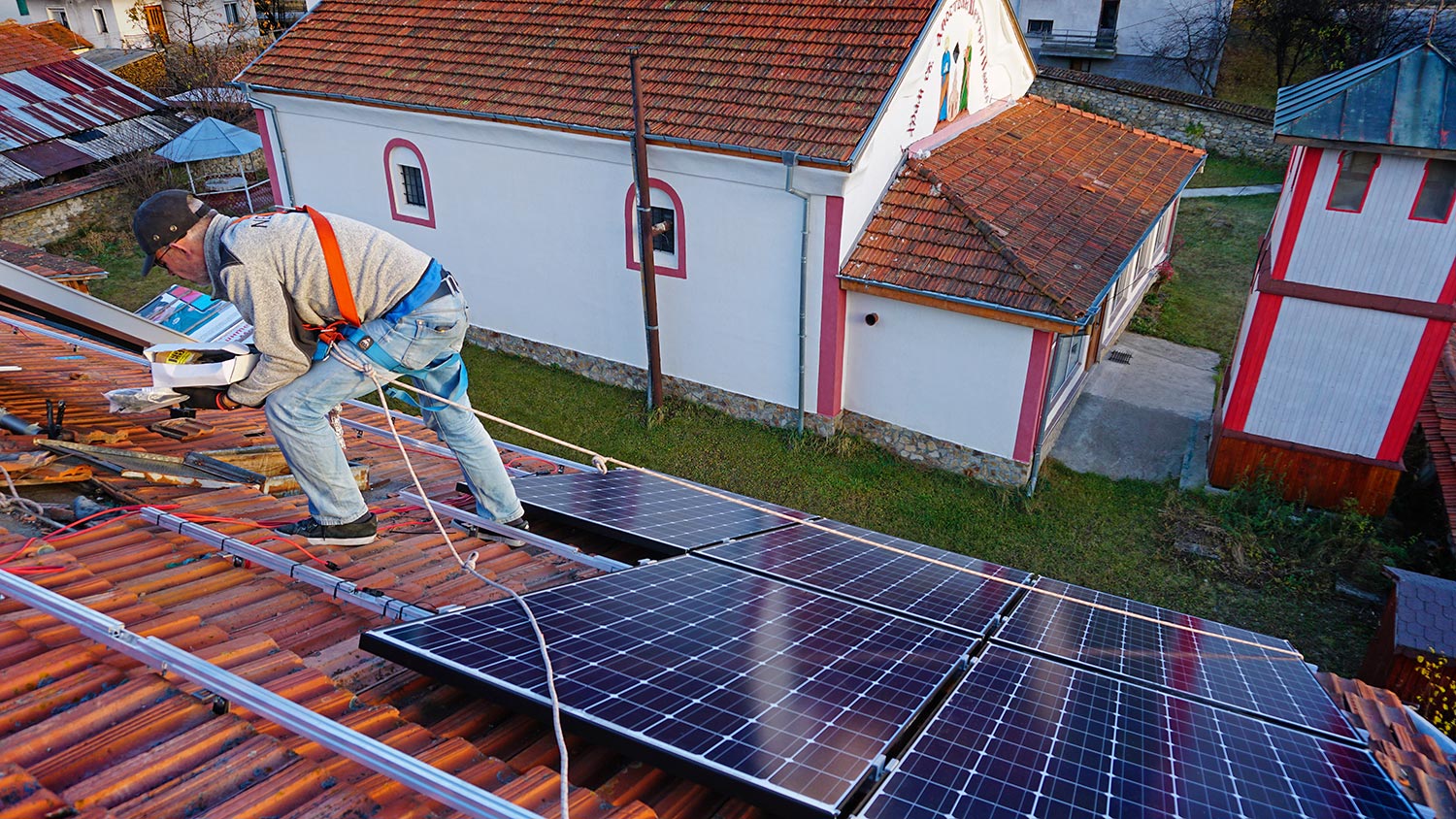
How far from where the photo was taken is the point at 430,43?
1542 centimetres

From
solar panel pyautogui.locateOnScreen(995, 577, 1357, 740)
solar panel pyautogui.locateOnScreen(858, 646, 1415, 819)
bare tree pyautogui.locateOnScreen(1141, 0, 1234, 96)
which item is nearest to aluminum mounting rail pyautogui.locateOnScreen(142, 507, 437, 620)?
solar panel pyautogui.locateOnScreen(858, 646, 1415, 819)

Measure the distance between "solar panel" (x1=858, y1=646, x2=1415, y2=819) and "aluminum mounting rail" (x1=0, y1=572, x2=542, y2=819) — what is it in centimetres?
111

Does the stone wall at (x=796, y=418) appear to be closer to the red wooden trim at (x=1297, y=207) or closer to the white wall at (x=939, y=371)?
the white wall at (x=939, y=371)

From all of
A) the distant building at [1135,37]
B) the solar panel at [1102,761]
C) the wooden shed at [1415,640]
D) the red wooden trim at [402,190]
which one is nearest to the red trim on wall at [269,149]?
the red wooden trim at [402,190]

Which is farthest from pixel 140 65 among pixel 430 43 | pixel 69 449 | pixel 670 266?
pixel 69 449

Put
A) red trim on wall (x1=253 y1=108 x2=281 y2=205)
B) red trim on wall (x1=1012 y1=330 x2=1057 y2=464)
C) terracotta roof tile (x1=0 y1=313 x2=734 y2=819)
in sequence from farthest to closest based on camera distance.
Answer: red trim on wall (x1=253 y1=108 x2=281 y2=205) → red trim on wall (x1=1012 y1=330 x2=1057 y2=464) → terracotta roof tile (x1=0 y1=313 x2=734 y2=819)

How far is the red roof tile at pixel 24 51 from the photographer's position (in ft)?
83.4

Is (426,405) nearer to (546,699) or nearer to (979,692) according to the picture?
(546,699)

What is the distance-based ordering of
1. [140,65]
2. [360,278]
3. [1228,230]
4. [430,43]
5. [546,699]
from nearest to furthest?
[546,699] → [360,278] → [430,43] → [1228,230] → [140,65]

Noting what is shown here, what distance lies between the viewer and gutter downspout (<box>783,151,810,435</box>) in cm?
1177

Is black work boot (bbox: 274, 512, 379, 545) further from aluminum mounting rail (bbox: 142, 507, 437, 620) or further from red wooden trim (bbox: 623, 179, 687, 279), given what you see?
red wooden trim (bbox: 623, 179, 687, 279)

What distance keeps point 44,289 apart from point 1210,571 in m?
12.6

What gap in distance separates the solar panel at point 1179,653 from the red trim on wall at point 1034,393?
5.95 metres

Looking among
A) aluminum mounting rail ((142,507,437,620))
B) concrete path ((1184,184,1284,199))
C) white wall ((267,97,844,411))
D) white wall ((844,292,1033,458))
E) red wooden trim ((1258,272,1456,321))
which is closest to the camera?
aluminum mounting rail ((142,507,437,620))
